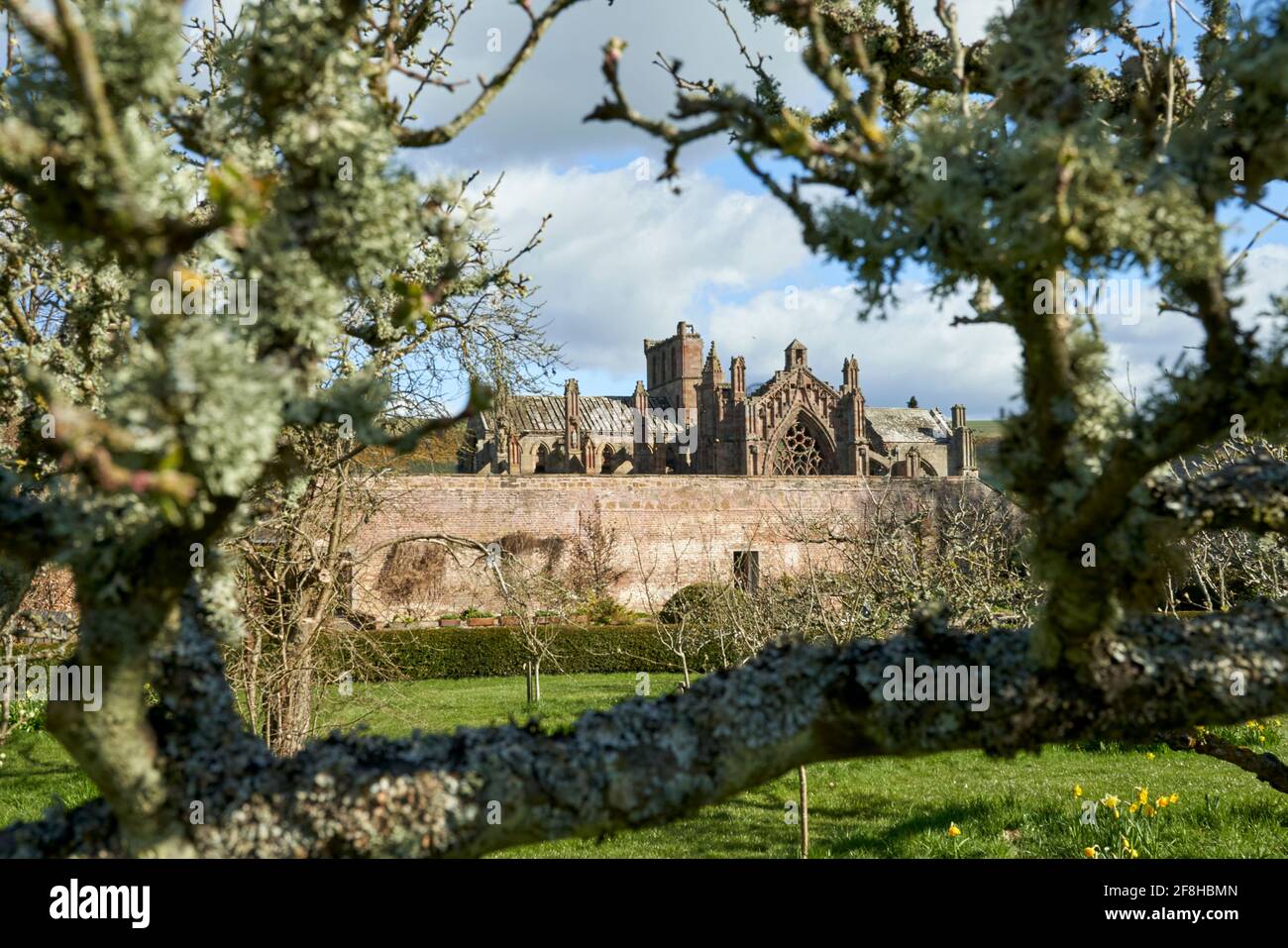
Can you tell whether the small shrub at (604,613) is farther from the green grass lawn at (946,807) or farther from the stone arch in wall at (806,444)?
the stone arch in wall at (806,444)

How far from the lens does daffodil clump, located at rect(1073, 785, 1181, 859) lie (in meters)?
7.35

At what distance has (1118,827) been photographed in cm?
792

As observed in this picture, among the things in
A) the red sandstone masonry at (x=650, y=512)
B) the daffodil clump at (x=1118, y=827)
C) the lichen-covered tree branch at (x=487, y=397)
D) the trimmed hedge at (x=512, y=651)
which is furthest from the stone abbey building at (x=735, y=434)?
the lichen-covered tree branch at (x=487, y=397)

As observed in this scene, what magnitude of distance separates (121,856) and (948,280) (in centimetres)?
241

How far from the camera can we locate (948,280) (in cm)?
245

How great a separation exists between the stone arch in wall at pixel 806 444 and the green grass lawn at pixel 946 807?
33290mm

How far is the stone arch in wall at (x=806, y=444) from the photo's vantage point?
150ft

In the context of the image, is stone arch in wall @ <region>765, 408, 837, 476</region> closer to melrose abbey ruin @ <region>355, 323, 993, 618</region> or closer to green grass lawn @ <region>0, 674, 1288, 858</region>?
melrose abbey ruin @ <region>355, 323, 993, 618</region>

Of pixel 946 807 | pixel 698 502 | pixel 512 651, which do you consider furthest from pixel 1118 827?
pixel 698 502

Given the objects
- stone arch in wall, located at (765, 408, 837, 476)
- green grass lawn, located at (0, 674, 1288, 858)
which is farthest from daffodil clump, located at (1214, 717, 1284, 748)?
stone arch in wall, located at (765, 408, 837, 476)

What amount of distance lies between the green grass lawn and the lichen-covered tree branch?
4.99 metres
